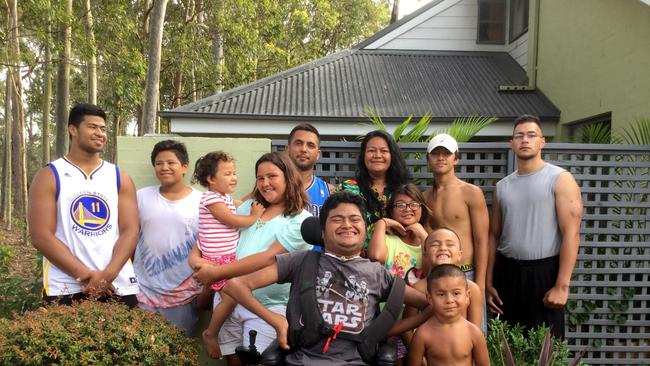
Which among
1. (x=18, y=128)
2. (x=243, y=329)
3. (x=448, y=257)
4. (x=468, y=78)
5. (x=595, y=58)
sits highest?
(x=468, y=78)

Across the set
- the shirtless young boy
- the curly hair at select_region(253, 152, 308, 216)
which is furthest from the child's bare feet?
the shirtless young boy

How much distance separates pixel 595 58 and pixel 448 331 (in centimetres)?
650

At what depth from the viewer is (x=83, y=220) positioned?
318 centimetres

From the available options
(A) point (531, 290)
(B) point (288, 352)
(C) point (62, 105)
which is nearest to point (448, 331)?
(B) point (288, 352)

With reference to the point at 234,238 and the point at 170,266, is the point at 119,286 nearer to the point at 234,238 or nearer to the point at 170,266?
the point at 170,266

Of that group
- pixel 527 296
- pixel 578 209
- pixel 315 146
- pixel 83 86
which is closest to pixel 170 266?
pixel 315 146

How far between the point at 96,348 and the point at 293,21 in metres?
19.7

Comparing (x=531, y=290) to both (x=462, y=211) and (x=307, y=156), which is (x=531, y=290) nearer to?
(x=462, y=211)

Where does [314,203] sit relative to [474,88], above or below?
below

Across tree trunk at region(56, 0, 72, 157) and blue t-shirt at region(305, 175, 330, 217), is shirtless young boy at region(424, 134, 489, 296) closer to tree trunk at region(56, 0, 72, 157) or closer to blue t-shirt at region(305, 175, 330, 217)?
blue t-shirt at region(305, 175, 330, 217)

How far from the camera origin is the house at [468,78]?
7219 mm

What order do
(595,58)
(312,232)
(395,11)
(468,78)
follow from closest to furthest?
(312,232), (595,58), (468,78), (395,11)

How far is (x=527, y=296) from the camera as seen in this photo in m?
3.66

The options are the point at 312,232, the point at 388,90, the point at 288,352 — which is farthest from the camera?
the point at 388,90
